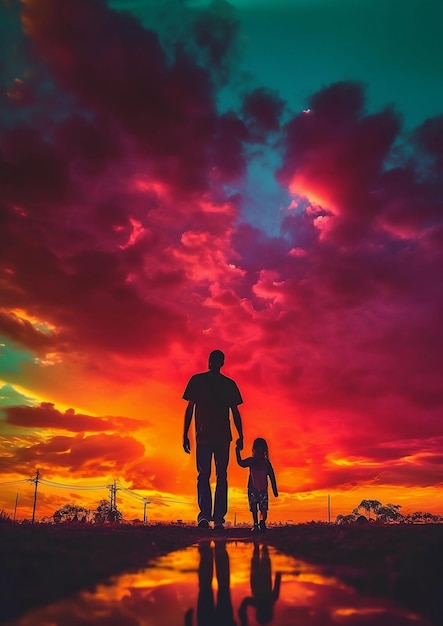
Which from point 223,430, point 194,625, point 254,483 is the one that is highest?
point 223,430

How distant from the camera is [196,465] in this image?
46.1 feet

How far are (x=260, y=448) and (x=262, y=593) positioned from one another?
8.55m

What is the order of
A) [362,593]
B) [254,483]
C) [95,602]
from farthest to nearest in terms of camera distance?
1. [254,483]
2. [362,593]
3. [95,602]

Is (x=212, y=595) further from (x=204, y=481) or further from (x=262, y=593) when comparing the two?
(x=204, y=481)

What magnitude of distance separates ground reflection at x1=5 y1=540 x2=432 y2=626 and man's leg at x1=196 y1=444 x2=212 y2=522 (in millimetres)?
6916

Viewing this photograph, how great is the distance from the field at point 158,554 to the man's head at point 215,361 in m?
5.23

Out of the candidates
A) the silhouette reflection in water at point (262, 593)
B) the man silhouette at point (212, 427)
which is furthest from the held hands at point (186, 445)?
the silhouette reflection in water at point (262, 593)

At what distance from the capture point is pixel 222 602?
4785 mm

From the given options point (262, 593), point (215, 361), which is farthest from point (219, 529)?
point (262, 593)

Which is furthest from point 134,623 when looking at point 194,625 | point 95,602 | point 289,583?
point 289,583

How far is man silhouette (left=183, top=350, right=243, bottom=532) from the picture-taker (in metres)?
13.5

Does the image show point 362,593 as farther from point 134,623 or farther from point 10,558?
point 10,558

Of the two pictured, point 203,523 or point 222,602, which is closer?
point 222,602

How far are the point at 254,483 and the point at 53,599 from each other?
885 cm
